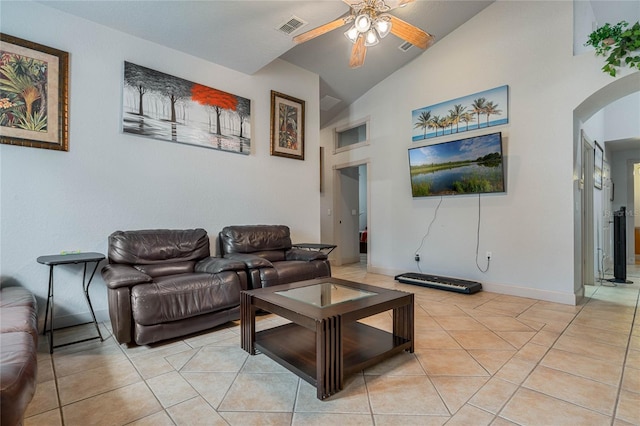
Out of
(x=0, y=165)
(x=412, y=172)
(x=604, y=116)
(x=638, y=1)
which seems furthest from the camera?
(x=604, y=116)

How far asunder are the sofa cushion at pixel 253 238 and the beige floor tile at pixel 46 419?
84.7 inches

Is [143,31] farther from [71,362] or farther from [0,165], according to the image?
[71,362]

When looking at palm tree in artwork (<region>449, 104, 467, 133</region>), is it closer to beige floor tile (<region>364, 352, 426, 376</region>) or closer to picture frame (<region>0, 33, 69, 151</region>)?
beige floor tile (<region>364, 352, 426, 376</region>)

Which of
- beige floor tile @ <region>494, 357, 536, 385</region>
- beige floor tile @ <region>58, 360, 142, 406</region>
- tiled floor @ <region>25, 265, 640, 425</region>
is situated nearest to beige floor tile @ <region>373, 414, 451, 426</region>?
tiled floor @ <region>25, 265, 640, 425</region>

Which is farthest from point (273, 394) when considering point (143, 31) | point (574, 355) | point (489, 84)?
point (489, 84)

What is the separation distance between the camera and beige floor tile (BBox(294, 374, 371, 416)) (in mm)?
1596

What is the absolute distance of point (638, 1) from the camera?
374 cm

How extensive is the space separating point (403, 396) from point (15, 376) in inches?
68.1

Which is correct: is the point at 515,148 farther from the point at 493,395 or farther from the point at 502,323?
the point at 493,395

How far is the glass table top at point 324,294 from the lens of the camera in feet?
6.77

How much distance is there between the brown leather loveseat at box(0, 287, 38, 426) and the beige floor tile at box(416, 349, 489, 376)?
1.99 m

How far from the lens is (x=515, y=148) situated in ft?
12.8

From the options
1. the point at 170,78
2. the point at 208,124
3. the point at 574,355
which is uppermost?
the point at 170,78

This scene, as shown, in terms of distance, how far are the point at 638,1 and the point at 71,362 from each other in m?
6.85
